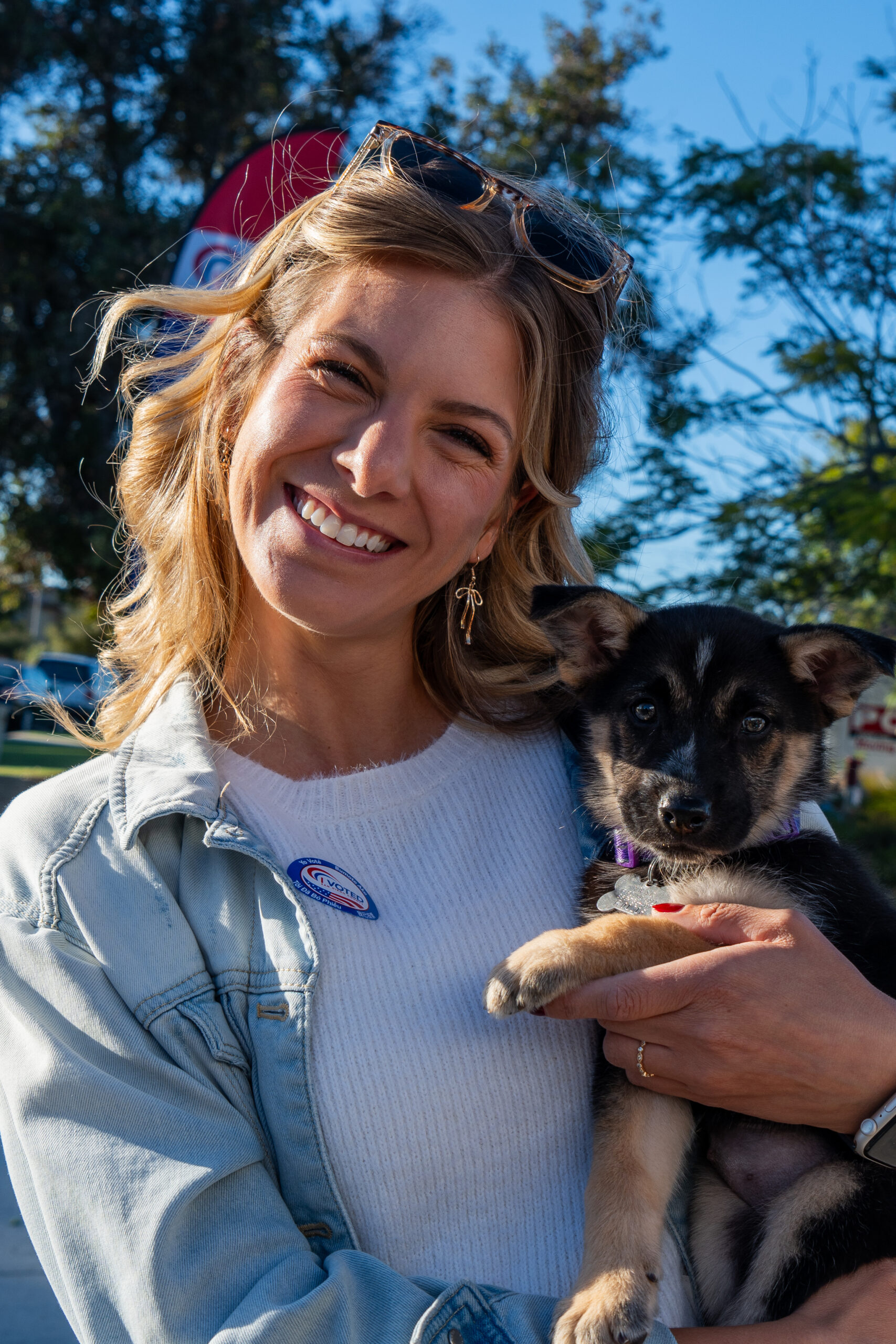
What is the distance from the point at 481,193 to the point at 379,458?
767mm

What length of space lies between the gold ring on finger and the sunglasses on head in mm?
1684

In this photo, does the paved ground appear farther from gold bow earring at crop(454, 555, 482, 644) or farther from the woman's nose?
the woman's nose

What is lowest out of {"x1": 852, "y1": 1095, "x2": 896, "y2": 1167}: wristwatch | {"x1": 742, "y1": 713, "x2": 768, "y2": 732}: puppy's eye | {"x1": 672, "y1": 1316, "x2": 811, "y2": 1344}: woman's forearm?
{"x1": 672, "y1": 1316, "x2": 811, "y2": 1344}: woman's forearm

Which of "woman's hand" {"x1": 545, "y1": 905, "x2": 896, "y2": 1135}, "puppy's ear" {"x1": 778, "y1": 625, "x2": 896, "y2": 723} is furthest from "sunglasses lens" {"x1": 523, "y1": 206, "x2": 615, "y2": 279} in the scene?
"woman's hand" {"x1": 545, "y1": 905, "x2": 896, "y2": 1135}

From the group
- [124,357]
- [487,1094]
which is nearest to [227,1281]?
[487,1094]

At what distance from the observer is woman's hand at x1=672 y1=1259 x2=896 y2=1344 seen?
1.88 m

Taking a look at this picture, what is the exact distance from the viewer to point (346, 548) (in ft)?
7.29

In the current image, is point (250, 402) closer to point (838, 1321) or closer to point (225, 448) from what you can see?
point (225, 448)

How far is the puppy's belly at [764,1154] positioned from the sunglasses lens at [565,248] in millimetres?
2010

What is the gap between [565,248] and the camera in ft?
8.37

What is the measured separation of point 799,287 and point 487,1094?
25.1ft

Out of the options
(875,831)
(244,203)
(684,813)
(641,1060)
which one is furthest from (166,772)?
(875,831)

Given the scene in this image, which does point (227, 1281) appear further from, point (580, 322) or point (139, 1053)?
point (580, 322)

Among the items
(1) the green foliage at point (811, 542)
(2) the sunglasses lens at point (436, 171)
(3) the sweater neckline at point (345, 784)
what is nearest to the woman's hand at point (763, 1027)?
(3) the sweater neckline at point (345, 784)
